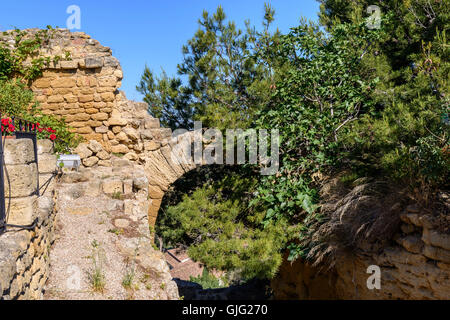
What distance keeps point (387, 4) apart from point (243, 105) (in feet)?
11.7

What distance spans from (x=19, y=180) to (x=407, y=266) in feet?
14.6

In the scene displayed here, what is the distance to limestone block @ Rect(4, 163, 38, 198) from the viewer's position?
277 centimetres

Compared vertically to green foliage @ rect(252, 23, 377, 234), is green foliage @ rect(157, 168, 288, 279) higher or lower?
lower

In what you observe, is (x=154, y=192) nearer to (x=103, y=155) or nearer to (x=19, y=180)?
(x=103, y=155)

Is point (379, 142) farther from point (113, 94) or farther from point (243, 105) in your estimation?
point (113, 94)

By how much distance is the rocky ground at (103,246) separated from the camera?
9.49 ft

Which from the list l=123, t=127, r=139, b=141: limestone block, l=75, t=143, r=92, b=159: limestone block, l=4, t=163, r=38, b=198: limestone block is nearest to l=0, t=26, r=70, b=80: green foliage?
l=75, t=143, r=92, b=159: limestone block

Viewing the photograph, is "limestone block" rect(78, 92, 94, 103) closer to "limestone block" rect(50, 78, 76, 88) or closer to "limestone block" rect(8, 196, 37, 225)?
"limestone block" rect(50, 78, 76, 88)

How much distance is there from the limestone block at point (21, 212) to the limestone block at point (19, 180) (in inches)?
2.2

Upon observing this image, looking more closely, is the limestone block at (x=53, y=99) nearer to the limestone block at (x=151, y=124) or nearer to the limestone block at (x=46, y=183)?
the limestone block at (x=151, y=124)

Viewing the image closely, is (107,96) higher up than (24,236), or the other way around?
(107,96)

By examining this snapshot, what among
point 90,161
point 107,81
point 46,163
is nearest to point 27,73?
point 107,81

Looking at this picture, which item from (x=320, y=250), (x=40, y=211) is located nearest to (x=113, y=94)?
(x=40, y=211)

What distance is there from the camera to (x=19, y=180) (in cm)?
280
